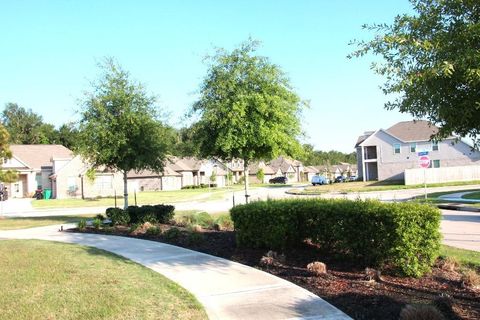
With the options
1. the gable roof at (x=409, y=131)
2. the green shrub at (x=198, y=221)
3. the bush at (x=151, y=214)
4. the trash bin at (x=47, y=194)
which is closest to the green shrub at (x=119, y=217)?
the bush at (x=151, y=214)

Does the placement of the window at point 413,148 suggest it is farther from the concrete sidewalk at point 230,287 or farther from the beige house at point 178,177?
the concrete sidewalk at point 230,287

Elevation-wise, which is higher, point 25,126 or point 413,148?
point 25,126

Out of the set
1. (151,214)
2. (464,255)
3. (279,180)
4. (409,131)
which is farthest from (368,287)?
(279,180)

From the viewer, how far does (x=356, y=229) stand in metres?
8.48

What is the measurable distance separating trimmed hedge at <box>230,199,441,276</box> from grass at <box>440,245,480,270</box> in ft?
5.07

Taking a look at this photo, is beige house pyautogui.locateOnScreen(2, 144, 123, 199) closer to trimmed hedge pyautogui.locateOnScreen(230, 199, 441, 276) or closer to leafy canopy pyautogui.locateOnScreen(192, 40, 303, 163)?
leafy canopy pyautogui.locateOnScreen(192, 40, 303, 163)

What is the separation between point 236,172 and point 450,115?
8970 cm

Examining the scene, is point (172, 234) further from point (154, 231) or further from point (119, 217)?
point (119, 217)

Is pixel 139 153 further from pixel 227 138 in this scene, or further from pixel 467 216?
pixel 467 216

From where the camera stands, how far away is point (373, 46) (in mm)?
5773

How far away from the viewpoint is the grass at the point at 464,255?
29.6 feet

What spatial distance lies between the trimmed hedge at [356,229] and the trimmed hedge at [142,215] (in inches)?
300

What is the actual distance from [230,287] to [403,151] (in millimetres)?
54770

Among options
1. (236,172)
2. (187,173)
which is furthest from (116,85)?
(236,172)
